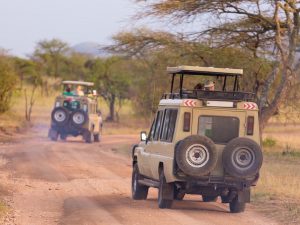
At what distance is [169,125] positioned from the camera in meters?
13.8

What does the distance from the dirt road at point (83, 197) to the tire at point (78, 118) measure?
7.58m

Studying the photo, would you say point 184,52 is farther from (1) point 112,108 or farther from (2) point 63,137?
(1) point 112,108

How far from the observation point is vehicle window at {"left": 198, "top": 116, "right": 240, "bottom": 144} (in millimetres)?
13461

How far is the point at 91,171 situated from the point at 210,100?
8619 mm

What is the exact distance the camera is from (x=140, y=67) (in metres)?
45.3

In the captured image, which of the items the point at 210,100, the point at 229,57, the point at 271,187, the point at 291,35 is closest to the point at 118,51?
the point at 229,57

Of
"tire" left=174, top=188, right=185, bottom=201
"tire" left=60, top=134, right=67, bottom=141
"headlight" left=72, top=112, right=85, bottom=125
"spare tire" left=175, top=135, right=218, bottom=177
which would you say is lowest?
"tire" left=60, top=134, right=67, bottom=141

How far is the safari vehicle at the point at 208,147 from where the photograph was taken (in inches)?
514

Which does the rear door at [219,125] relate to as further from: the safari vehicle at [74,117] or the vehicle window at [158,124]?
the safari vehicle at [74,117]

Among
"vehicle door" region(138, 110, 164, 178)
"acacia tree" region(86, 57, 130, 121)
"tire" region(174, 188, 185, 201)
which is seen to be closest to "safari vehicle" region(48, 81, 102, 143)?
"acacia tree" region(86, 57, 130, 121)

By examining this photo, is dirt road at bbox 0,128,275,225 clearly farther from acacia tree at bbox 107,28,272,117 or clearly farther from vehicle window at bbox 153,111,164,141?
acacia tree at bbox 107,28,272,117

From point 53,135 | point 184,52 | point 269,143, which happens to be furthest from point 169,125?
point 53,135

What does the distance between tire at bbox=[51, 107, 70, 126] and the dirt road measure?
24.0 ft

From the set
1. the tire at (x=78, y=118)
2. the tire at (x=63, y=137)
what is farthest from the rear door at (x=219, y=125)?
the tire at (x=63, y=137)
